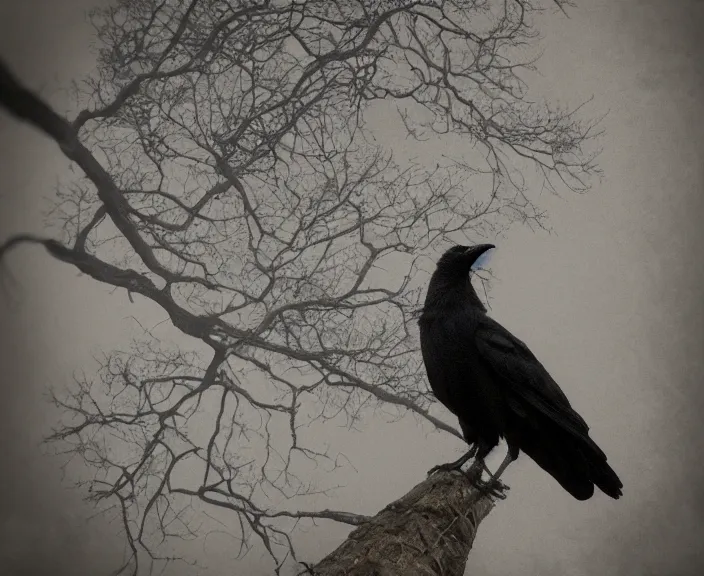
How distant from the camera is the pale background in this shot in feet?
8.14

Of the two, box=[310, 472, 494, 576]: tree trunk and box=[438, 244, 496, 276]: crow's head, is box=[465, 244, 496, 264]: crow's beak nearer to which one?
box=[438, 244, 496, 276]: crow's head

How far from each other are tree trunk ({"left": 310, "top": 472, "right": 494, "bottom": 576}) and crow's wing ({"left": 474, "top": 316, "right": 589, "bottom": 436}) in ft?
0.89

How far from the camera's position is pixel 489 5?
2639 millimetres

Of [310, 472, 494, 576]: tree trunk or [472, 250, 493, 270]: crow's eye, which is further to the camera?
[472, 250, 493, 270]: crow's eye

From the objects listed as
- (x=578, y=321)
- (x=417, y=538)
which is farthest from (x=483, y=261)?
(x=417, y=538)

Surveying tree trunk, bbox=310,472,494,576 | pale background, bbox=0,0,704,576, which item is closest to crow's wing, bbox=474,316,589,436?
tree trunk, bbox=310,472,494,576

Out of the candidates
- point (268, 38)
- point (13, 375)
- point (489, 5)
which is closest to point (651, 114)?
point (489, 5)

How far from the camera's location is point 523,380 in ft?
5.17

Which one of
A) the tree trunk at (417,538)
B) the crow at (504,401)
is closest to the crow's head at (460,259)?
the crow at (504,401)

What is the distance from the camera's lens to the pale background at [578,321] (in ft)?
8.14

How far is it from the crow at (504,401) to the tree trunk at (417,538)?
114mm

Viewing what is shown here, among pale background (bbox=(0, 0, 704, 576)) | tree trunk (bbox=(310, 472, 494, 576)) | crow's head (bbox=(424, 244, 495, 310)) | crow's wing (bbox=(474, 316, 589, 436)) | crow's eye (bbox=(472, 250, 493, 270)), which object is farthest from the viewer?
crow's eye (bbox=(472, 250, 493, 270))

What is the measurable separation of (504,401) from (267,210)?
4.78 ft

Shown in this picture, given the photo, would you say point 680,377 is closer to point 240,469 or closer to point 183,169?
point 240,469
